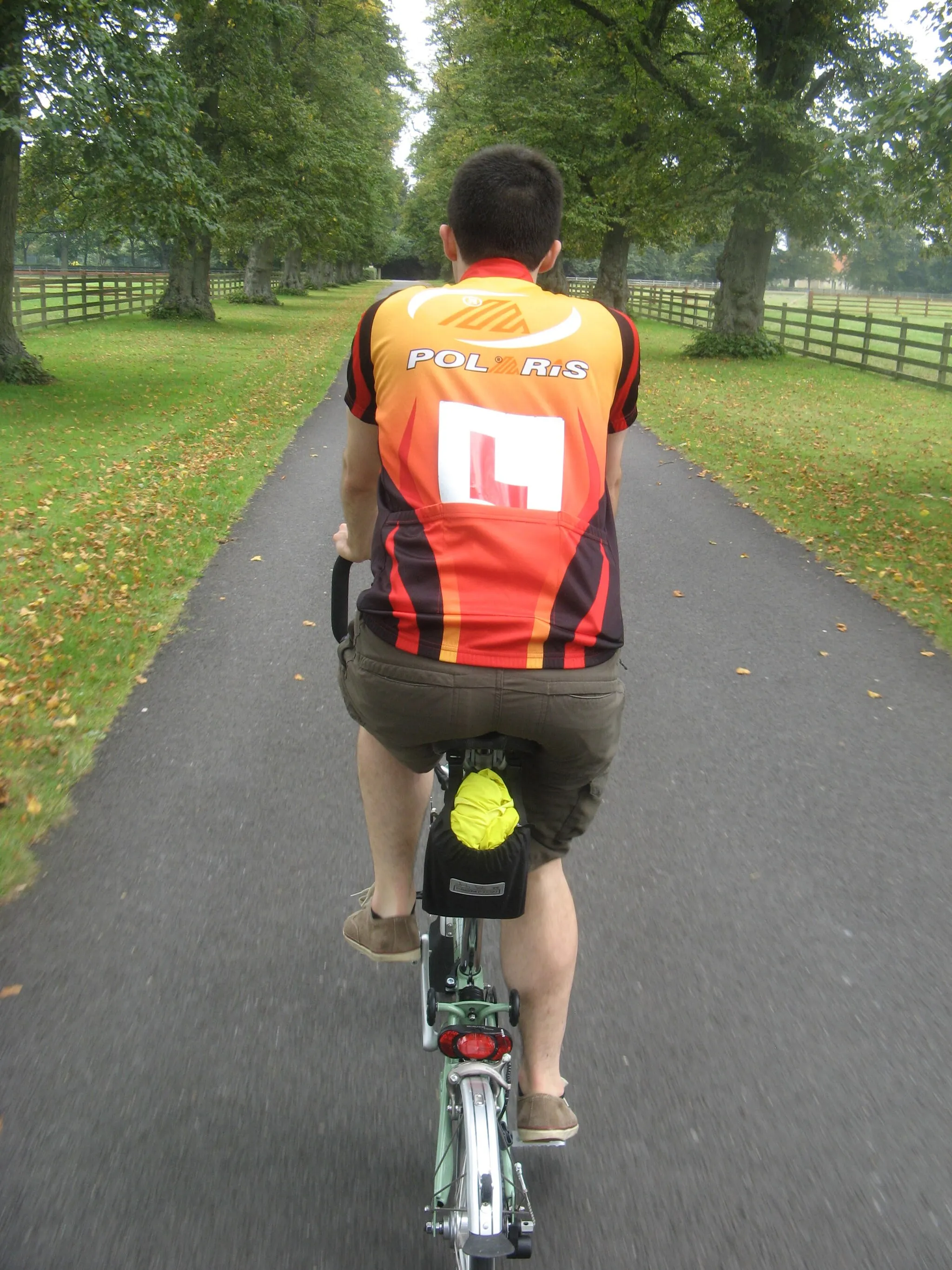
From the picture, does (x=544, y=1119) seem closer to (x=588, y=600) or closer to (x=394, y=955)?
(x=394, y=955)

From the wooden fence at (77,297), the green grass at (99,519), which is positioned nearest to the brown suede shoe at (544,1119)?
the green grass at (99,519)

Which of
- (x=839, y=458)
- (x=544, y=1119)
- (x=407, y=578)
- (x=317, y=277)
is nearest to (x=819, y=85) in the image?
(x=839, y=458)

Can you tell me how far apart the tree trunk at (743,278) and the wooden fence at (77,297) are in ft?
53.9

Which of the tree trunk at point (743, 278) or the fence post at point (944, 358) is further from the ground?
the tree trunk at point (743, 278)

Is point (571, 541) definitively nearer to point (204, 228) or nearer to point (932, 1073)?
point (932, 1073)

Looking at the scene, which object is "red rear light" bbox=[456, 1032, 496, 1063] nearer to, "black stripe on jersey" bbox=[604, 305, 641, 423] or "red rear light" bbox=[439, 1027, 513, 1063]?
"red rear light" bbox=[439, 1027, 513, 1063]

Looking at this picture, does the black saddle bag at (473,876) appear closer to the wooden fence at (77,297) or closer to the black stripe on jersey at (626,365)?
the black stripe on jersey at (626,365)

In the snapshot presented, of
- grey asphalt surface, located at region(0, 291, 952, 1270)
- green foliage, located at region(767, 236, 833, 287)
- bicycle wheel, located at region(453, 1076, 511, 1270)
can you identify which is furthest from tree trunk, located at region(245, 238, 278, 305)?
bicycle wheel, located at region(453, 1076, 511, 1270)

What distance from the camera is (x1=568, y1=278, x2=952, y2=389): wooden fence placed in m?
23.4

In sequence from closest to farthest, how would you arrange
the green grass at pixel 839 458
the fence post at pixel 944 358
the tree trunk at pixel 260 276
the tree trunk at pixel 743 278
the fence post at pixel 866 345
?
the green grass at pixel 839 458 < the fence post at pixel 944 358 < the fence post at pixel 866 345 < the tree trunk at pixel 743 278 < the tree trunk at pixel 260 276

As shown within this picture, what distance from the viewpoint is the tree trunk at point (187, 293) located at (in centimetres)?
3522

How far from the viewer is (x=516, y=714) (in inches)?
80.9

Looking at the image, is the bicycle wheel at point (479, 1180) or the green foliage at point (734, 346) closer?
the bicycle wheel at point (479, 1180)

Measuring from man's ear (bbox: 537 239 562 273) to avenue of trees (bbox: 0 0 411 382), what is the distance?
520 inches
